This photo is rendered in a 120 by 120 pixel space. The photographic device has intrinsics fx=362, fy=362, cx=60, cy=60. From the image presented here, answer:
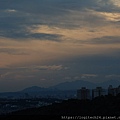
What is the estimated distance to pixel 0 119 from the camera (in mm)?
55344

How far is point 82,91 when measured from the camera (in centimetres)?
13288

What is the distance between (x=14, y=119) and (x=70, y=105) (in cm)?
2950

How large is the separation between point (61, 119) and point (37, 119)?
274 inches

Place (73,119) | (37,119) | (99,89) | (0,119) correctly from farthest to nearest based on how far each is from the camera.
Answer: (99,89) → (0,119) → (37,119) → (73,119)

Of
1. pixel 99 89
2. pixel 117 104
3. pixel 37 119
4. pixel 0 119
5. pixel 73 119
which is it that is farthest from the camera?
pixel 99 89

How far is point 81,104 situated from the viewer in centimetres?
7931

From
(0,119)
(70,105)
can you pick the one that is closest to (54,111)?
(70,105)

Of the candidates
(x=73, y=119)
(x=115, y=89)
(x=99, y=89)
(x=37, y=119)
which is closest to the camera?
(x=73, y=119)

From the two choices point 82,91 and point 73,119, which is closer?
point 73,119

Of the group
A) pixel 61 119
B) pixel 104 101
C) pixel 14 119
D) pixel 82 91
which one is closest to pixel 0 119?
pixel 14 119

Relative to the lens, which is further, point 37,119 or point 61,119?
point 37,119

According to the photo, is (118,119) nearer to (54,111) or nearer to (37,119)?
(37,119)

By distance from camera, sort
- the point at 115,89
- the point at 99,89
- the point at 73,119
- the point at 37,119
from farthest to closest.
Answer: the point at 99,89
the point at 115,89
the point at 37,119
the point at 73,119

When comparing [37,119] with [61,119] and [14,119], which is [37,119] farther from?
[61,119]
